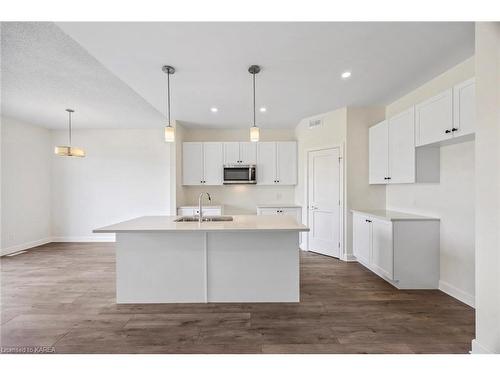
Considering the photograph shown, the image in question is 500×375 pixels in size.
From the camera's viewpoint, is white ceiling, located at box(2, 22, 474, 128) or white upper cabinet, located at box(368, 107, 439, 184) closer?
white ceiling, located at box(2, 22, 474, 128)

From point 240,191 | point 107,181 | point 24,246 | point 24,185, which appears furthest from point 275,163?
point 24,246

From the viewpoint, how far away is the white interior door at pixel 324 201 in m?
4.02

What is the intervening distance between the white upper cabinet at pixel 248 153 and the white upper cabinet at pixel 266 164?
9 centimetres

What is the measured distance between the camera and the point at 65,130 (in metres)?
5.25

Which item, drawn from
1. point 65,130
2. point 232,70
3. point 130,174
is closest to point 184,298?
point 232,70

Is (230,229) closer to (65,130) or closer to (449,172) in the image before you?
(449,172)

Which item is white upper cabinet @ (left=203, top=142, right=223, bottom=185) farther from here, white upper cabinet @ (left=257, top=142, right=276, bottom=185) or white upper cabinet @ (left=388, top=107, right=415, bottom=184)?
white upper cabinet @ (left=388, top=107, right=415, bottom=184)

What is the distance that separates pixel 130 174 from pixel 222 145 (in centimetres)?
234

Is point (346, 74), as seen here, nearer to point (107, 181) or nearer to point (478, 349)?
point (478, 349)

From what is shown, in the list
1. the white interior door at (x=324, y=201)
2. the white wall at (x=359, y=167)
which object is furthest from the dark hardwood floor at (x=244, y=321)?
the white wall at (x=359, y=167)

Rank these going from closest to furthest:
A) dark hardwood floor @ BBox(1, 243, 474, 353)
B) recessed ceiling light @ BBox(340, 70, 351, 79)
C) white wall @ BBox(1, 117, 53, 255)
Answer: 1. dark hardwood floor @ BBox(1, 243, 474, 353)
2. recessed ceiling light @ BBox(340, 70, 351, 79)
3. white wall @ BBox(1, 117, 53, 255)

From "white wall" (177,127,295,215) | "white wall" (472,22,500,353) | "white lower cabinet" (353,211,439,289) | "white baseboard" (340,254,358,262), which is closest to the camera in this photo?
"white wall" (472,22,500,353)

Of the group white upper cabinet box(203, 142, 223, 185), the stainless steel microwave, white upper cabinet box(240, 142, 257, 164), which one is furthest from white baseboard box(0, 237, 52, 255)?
white upper cabinet box(240, 142, 257, 164)

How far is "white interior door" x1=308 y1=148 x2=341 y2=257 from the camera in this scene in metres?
4.02
